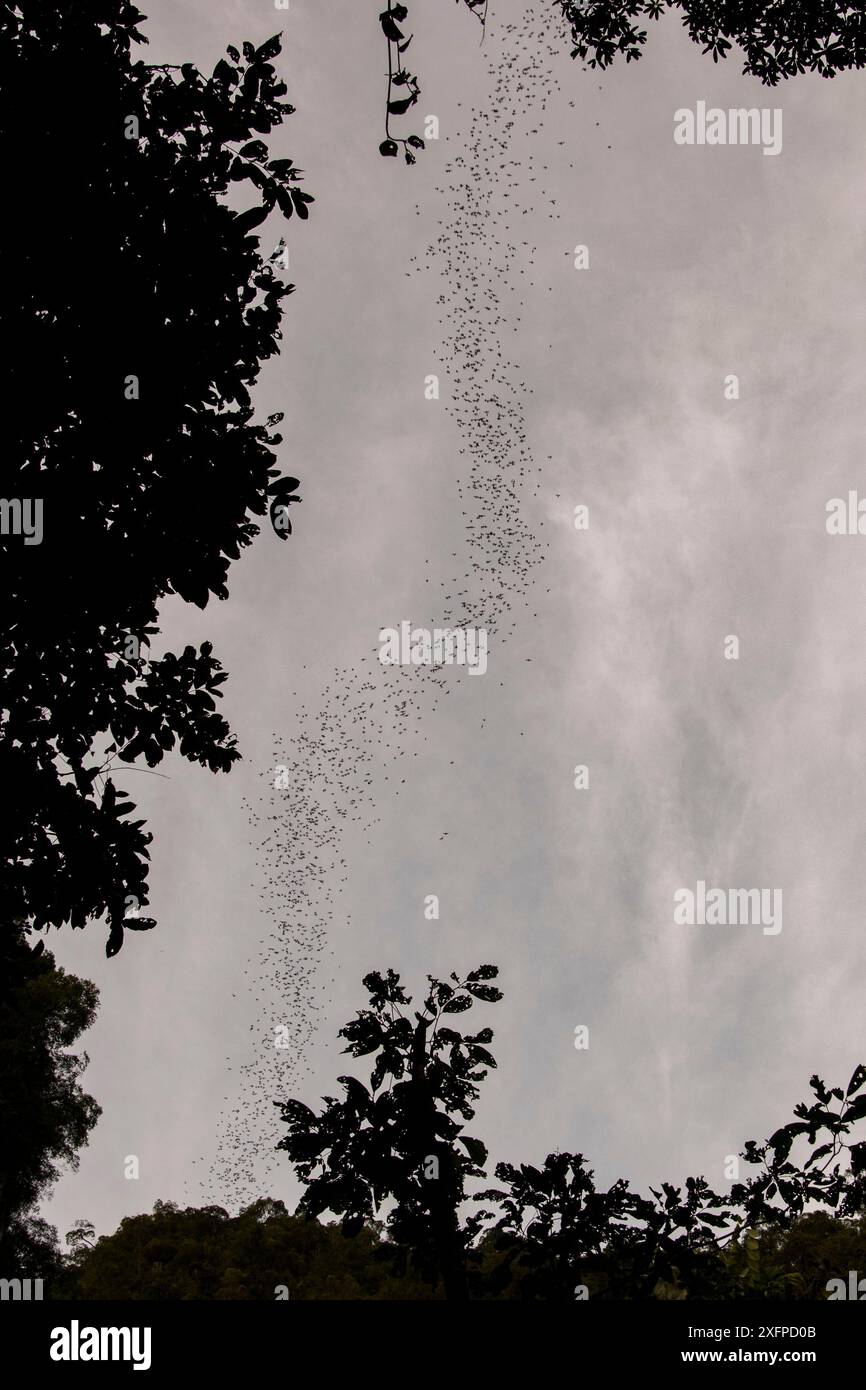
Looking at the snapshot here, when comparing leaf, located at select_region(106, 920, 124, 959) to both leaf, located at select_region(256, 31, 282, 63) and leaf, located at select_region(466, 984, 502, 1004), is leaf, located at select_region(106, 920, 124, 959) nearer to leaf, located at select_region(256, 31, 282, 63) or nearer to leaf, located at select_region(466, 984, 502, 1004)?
leaf, located at select_region(466, 984, 502, 1004)

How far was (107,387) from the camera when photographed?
556cm

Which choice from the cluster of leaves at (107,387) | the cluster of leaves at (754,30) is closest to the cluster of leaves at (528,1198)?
the cluster of leaves at (107,387)

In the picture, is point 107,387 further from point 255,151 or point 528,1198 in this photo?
point 528,1198

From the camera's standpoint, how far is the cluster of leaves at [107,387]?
546 cm

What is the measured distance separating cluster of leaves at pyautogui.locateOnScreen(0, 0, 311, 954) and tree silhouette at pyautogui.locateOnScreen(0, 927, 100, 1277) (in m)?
22.3

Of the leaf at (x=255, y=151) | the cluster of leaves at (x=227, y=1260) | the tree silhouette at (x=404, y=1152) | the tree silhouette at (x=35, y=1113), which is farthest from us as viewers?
the cluster of leaves at (x=227, y=1260)

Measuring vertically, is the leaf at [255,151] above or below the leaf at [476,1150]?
above

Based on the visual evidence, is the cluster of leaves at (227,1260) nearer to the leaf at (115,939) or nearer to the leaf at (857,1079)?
the leaf at (115,939)

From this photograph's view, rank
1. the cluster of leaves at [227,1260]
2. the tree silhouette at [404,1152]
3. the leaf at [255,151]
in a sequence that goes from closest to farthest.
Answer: the tree silhouette at [404,1152]
the leaf at [255,151]
the cluster of leaves at [227,1260]

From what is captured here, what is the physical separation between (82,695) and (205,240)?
2983 millimetres

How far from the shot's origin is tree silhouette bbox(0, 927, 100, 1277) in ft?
84.2

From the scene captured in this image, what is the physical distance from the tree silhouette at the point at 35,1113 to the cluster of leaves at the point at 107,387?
73.2ft
